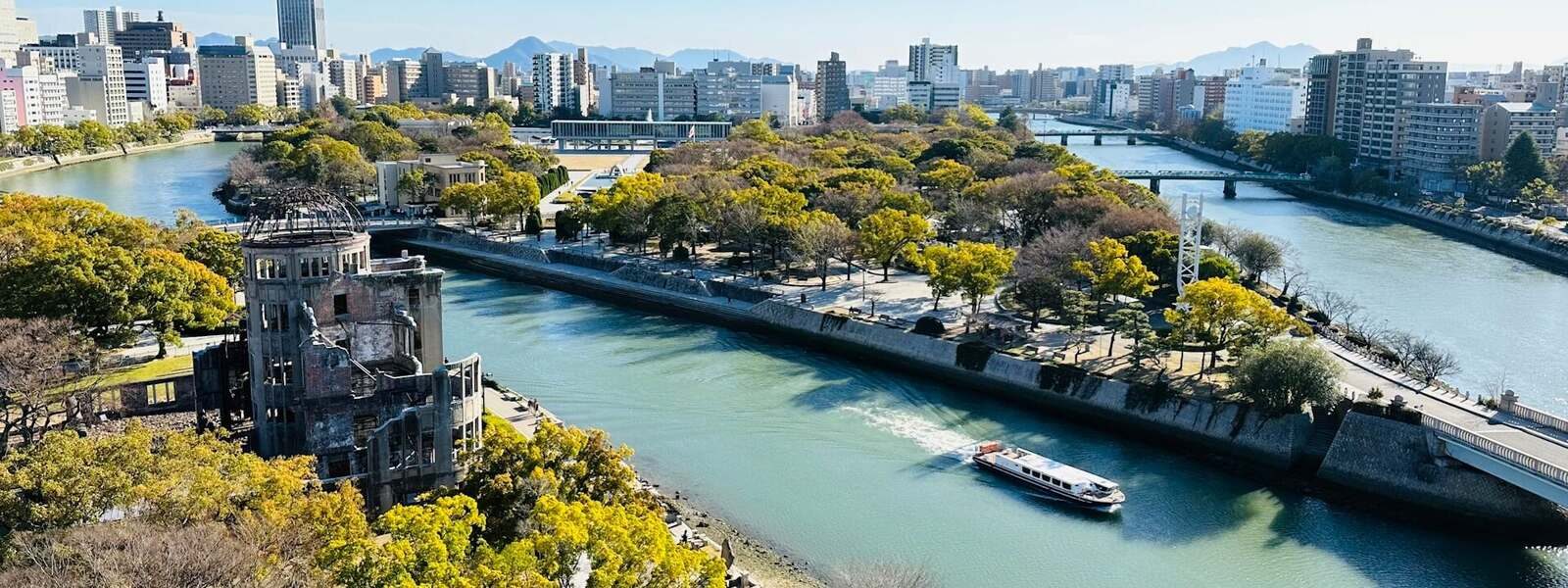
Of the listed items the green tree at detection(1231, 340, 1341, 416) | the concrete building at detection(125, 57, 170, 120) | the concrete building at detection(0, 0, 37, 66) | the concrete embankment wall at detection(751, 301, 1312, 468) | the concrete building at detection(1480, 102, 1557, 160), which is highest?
the concrete building at detection(0, 0, 37, 66)

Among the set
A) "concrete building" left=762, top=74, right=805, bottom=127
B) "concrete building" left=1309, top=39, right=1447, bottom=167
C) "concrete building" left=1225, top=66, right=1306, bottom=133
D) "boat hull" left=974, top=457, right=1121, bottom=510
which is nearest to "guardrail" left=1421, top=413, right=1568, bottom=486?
"boat hull" left=974, top=457, right=1121, bottom=510

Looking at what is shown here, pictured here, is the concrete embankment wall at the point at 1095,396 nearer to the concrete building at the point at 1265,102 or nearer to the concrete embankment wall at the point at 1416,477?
the concrete embankment wall at the point at 1416,477

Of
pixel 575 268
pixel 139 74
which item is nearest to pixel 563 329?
pixel 575 268

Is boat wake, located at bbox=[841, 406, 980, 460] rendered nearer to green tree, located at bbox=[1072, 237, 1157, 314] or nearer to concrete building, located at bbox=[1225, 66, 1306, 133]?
green tree, located at bbox=[1072, 237, 1157, 314]

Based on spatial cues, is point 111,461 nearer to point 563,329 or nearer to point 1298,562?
point 1298,562

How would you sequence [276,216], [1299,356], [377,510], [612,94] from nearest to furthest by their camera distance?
[377,510] < [276,216] < [1299,356] < [612,94]

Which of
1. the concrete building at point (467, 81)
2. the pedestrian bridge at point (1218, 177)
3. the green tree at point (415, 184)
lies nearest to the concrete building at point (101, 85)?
the concrete building at point (467, 81)
